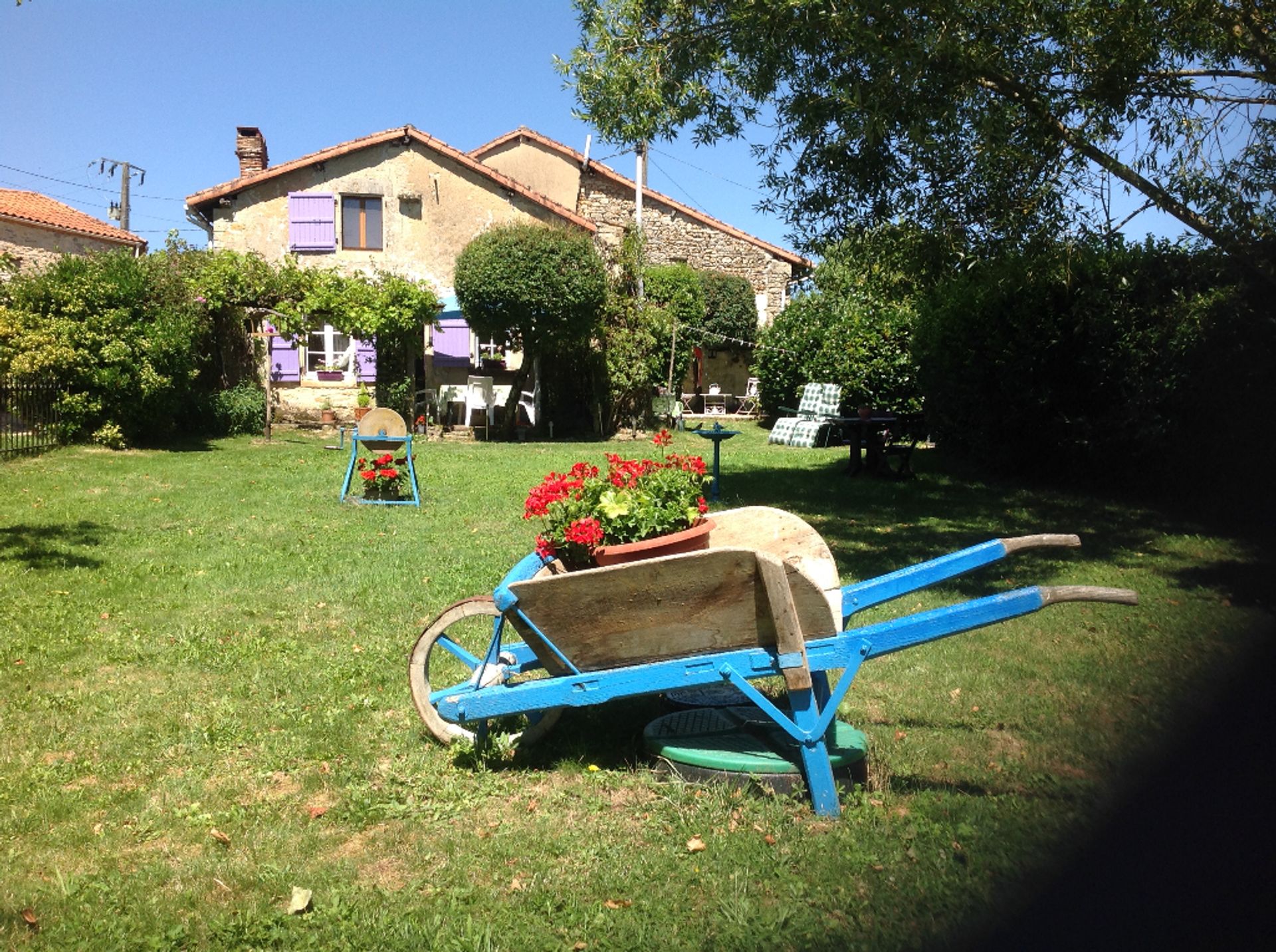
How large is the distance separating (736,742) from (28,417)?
552 inches

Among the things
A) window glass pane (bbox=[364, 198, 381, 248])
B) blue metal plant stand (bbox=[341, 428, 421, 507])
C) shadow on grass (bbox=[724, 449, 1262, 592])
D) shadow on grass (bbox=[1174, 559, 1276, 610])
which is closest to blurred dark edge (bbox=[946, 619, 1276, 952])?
shadow on grass (bbox=[1174, 559, 1276, 610])

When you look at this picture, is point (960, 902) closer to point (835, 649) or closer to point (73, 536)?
point (835, 649)

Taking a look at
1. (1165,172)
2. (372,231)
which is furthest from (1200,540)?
(372,231)

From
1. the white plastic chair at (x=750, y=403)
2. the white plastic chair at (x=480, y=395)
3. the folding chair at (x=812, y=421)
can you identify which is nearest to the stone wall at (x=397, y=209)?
the white plastic chair at (x=480, y=395)

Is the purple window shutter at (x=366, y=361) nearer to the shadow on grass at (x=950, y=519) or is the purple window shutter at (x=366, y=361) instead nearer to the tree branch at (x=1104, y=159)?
the shadow on grass at (x=950, y=519)

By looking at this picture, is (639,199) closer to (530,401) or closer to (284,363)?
(530,401)

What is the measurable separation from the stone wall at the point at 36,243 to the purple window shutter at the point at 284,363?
6.15 meters

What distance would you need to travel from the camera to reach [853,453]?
45.0ft

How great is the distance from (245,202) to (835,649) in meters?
22.4

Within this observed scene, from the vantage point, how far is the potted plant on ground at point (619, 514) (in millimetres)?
3660

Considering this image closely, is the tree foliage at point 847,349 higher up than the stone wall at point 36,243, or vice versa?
the stone wall at point 36,243

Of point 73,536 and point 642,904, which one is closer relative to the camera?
point 642,904

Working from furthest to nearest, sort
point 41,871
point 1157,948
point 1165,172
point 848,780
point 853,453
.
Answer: point 853,453 → point 1165,172 → point 848,780 → point 41,871 → point 1157,948

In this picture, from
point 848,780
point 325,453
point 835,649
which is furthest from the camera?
point 325,453
